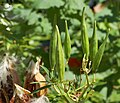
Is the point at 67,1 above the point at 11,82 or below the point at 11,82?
above

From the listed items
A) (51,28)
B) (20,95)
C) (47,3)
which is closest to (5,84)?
(20,95)

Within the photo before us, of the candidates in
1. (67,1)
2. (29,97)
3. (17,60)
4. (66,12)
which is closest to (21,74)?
(17,60)

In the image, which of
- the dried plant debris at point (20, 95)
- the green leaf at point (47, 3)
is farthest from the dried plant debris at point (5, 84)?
the green leaf at point (47, 3)

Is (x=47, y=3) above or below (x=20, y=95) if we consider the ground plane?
above

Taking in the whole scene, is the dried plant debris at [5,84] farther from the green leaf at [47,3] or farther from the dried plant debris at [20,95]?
the green leaf at [47,3]

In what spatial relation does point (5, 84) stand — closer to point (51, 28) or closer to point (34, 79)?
point (34, 79)

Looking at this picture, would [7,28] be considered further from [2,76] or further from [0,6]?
[2,76]
